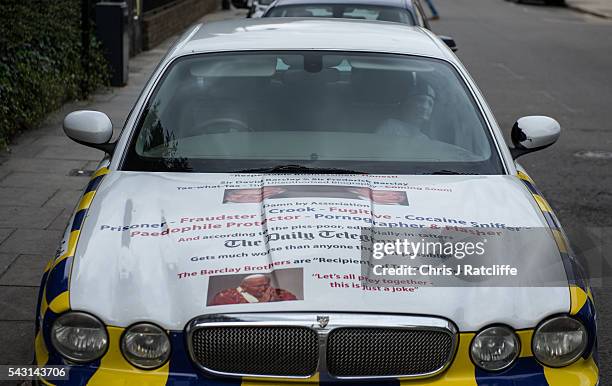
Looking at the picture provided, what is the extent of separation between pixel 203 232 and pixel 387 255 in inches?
27.6

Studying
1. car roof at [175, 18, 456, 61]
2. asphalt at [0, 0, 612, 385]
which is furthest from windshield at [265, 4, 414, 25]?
car roof at [175, 18, 456, 61]

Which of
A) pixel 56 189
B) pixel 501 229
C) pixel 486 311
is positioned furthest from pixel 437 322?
pixel 56 189

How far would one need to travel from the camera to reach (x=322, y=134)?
4.86m

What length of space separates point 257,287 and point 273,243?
12.1 inches

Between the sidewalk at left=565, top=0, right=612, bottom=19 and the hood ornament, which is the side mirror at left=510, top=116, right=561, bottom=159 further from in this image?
the sidewalk at left=565, top=0, right=612, bottom=19

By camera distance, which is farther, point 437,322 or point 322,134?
point 322,134

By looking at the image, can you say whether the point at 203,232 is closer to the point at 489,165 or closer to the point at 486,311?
the point at 486,311

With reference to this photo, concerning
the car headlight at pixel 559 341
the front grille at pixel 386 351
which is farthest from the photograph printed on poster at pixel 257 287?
the car headlight at pixel 559 341

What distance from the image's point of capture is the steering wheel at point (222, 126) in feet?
16.2

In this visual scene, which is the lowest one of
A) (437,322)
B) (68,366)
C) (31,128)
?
(31,128)

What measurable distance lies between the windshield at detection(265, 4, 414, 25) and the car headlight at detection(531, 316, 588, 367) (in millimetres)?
7921

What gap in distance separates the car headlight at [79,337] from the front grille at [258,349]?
32 cm

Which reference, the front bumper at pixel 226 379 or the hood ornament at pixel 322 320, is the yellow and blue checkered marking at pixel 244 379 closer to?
the front bumper at pixel 226 379

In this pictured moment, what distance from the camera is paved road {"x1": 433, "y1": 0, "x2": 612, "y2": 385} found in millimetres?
8586
